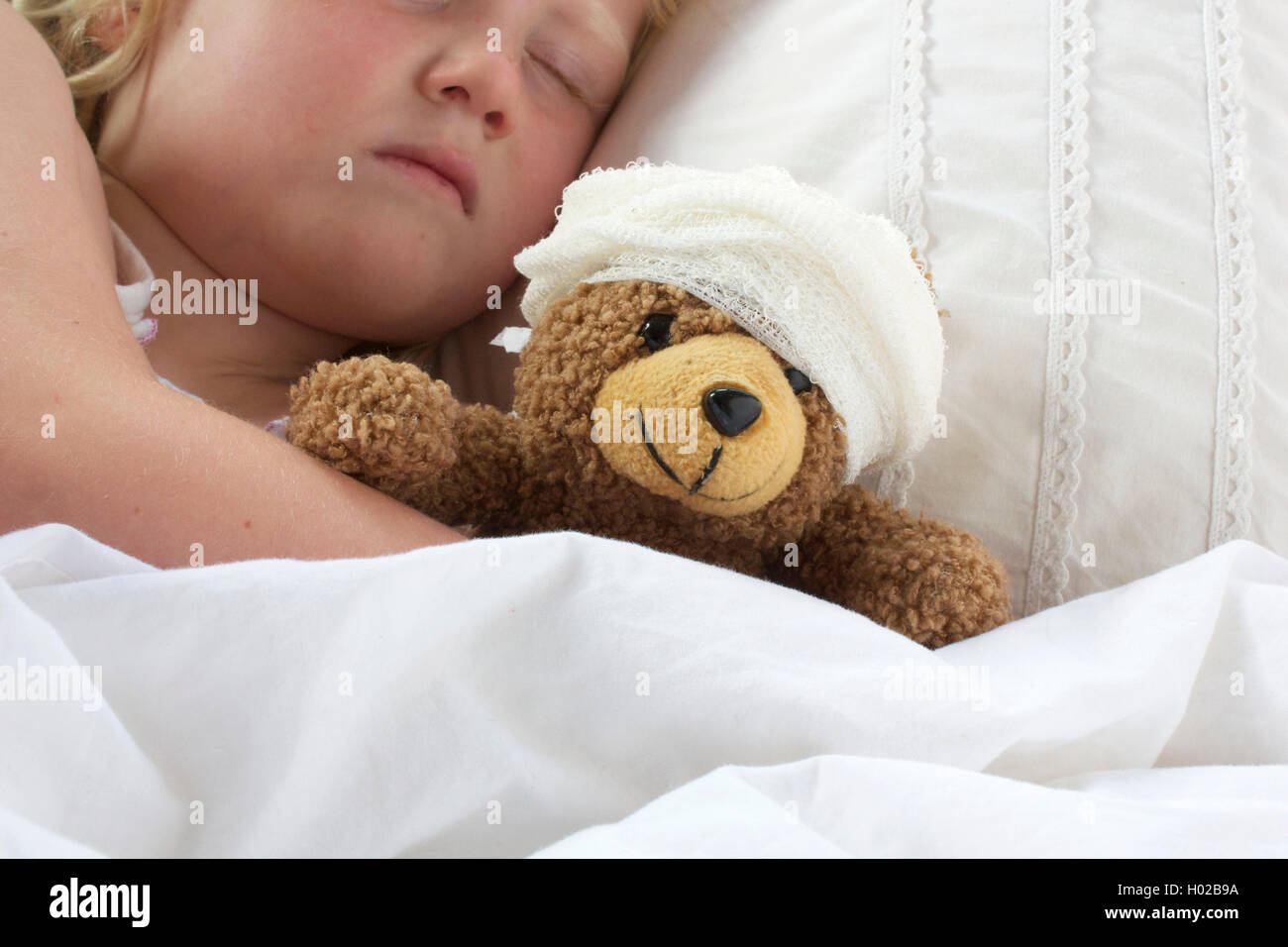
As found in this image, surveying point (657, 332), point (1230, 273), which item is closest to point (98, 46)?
point (657, 332)

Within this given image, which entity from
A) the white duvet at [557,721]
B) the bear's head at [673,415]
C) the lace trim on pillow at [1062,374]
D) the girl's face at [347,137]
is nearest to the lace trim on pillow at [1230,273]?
the lace trim on pillow at [1062,374]

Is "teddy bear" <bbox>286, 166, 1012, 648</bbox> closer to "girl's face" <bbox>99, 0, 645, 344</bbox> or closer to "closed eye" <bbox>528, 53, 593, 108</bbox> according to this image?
"girl's face" <bbox>99, 0, 645, 344</bbox>

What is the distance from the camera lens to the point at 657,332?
644 mm

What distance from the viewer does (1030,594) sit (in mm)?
806

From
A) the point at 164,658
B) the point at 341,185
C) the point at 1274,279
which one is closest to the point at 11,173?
the point at 341,185

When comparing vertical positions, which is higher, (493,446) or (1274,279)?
(1274,279)

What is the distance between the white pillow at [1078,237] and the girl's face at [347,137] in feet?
0.61

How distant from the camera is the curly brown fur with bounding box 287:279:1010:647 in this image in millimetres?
642

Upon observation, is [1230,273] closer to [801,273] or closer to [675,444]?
[801,273]

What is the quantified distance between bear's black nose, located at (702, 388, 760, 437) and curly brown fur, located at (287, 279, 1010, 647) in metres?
0.07

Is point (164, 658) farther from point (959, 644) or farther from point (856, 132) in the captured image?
point (856, 132)

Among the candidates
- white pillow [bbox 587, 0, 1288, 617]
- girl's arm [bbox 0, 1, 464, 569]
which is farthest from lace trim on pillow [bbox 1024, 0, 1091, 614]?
girl's arm [bbox 0, 1, 464, 569]
